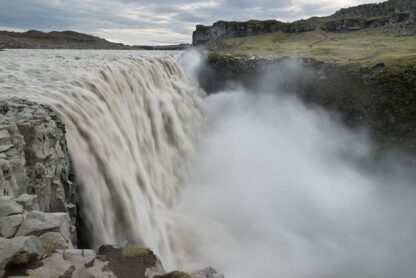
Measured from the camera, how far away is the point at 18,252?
25.7 feet

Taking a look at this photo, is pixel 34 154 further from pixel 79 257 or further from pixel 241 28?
pixel 241 28

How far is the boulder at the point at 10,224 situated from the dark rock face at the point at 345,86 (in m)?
48.0

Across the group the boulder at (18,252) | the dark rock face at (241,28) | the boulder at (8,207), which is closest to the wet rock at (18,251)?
the boulder at (18,252)

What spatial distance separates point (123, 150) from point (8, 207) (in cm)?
1294

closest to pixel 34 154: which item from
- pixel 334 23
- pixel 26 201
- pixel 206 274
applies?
pixel 26 201

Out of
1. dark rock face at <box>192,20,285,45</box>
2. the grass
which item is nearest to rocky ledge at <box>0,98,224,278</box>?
the grass

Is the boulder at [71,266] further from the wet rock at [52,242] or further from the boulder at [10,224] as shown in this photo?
the boulder at [10,224]

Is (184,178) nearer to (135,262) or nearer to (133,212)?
(133,212)

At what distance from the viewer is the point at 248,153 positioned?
1902 inches

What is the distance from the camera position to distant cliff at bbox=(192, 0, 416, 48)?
139m

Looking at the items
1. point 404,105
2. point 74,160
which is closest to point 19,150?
point 74,160

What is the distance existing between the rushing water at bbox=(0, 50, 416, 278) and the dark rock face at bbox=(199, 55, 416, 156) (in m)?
3.49

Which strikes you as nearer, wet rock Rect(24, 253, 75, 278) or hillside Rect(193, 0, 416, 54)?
wet rock Rect(24, 253, 75, 278)

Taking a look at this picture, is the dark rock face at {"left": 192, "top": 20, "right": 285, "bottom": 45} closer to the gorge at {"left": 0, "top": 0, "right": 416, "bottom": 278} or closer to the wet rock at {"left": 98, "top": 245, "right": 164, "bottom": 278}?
the gorge at {"left": 0, "top": 0, "right": 416, "bottom": 278}
